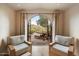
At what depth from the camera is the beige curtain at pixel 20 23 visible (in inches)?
43.8

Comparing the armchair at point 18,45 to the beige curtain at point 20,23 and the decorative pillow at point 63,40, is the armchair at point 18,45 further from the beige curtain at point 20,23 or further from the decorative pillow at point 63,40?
the decorative pillow at point 63,40

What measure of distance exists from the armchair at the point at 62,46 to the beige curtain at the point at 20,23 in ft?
0.98

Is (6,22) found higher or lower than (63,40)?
higher

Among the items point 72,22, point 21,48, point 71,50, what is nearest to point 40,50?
point 21,48

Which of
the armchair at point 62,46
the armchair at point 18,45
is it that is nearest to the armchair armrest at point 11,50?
the armchair at point 18,45

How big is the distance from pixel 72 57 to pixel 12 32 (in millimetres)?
575

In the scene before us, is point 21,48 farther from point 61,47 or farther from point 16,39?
point 61,47

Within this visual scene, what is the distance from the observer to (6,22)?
109cm

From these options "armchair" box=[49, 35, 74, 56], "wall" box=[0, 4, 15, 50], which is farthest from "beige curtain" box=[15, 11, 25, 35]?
"armchair" box=[49, 35, 74, 56]

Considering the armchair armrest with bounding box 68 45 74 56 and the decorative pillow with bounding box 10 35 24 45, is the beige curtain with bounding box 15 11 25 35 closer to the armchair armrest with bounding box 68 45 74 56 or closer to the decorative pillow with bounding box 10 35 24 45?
the decorative pillow with bounding box 10 35 24 45

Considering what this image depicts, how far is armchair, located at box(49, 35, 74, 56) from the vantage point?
Answer: 3.52 ft

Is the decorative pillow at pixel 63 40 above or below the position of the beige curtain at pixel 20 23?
below

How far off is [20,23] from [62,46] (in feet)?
1.45

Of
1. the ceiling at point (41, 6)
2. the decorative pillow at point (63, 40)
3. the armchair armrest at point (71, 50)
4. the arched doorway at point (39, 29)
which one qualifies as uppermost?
the ceiling at point (41, 6)
